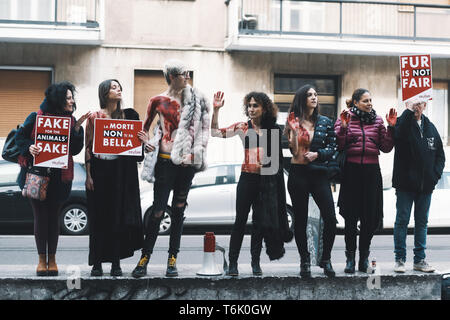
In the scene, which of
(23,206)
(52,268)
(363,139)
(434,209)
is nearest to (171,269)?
(52,268)

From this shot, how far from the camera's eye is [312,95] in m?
6.38

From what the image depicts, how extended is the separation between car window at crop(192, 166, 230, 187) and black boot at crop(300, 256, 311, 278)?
24.8 feet

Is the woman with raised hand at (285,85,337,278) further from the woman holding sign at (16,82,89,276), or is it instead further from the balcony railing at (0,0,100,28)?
the balcony railing at (0,0,100,28)

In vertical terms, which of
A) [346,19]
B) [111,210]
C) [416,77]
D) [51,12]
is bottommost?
[111,210]

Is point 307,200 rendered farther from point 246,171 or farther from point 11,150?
point 11,150

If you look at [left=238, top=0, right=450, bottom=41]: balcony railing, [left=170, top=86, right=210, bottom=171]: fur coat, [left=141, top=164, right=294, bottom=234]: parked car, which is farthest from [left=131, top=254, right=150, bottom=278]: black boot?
[left=238, top=0, right=450, bottom=41]: balcony railing

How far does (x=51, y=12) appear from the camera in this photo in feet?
58.7

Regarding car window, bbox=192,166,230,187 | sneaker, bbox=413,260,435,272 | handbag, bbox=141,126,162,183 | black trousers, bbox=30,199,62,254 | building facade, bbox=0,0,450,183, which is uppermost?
building facade, bbox=0,0,450,183

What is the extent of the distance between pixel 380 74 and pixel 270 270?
46.7ft

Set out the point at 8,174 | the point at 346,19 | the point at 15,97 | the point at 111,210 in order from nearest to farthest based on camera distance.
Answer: the point at 111,210, the point at 8,174, the point at 15,97, the point at 346,19

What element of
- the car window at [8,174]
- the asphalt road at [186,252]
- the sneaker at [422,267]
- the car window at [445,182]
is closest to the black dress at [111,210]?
the asphalt road at [186,252]

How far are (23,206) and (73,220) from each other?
39.7 inches

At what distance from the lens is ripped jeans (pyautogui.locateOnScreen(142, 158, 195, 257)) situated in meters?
6.11
